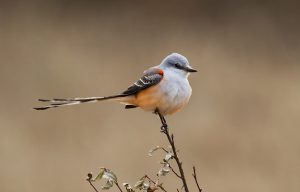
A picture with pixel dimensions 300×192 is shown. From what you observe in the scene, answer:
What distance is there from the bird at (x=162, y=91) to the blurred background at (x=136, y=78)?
2.31m

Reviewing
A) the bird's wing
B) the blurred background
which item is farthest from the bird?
the blurred background

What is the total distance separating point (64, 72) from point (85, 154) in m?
0.75

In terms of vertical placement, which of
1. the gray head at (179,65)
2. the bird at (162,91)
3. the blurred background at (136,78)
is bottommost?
the bird at (162,91)

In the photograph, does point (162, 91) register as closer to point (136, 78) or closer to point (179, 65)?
point (179, 65)

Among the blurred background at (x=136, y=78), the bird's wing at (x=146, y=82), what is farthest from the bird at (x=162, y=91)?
the blurred background at (x=136, y=78)

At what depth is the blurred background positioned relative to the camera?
14.1 feet

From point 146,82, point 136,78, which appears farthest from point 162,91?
point 136,78

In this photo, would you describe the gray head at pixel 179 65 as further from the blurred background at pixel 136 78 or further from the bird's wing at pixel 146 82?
the blurred background at pixel 136 78

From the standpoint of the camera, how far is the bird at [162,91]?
1.76 meters

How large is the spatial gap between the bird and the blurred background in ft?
7.57

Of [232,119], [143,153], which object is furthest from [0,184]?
[232,119]

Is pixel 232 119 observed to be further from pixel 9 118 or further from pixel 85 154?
pixel 9 118

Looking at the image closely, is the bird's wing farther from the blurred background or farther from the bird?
the blurred background

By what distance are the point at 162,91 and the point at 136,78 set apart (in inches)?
115
